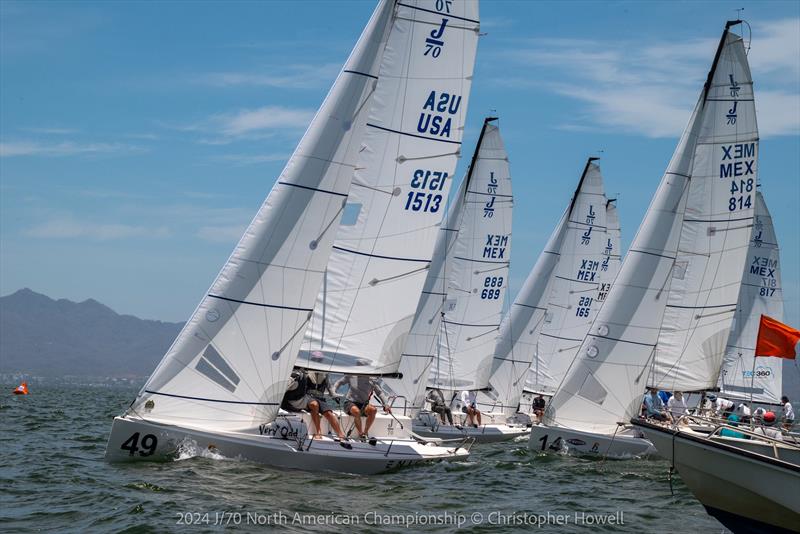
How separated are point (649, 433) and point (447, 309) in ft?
48.7

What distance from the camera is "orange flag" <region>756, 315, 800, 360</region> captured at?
1752cm

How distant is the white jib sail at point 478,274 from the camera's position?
31031 millimetres

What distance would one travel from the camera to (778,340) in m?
17.6

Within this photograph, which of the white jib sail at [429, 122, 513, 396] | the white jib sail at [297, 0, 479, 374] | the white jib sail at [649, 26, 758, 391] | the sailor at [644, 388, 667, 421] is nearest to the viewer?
the white jib sail at [297, 0, 479, 374]

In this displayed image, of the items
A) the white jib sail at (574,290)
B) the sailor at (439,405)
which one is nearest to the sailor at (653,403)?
the sailor at (439,405)

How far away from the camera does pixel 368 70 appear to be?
19.1m

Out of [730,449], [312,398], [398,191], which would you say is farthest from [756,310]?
[730,449]

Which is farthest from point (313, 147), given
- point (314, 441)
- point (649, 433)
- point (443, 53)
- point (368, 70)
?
point (649, 433)

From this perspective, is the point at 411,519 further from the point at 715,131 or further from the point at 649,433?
the point at 715,131

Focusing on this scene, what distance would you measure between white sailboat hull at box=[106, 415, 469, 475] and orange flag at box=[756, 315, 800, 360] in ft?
20.3

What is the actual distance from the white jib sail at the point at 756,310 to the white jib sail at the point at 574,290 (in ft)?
16.6

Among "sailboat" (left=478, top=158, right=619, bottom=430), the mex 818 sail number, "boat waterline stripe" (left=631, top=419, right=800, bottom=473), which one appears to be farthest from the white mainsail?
"boat waterline stripe" (left=631, top=419, right=800, bottom=473)

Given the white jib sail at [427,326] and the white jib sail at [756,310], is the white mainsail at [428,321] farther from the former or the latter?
the white jib sail at [756,310]

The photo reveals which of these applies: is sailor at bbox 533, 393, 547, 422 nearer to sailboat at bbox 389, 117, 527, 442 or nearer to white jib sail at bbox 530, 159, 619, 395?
white jib sail at bbox 530, 159, 619, 395
